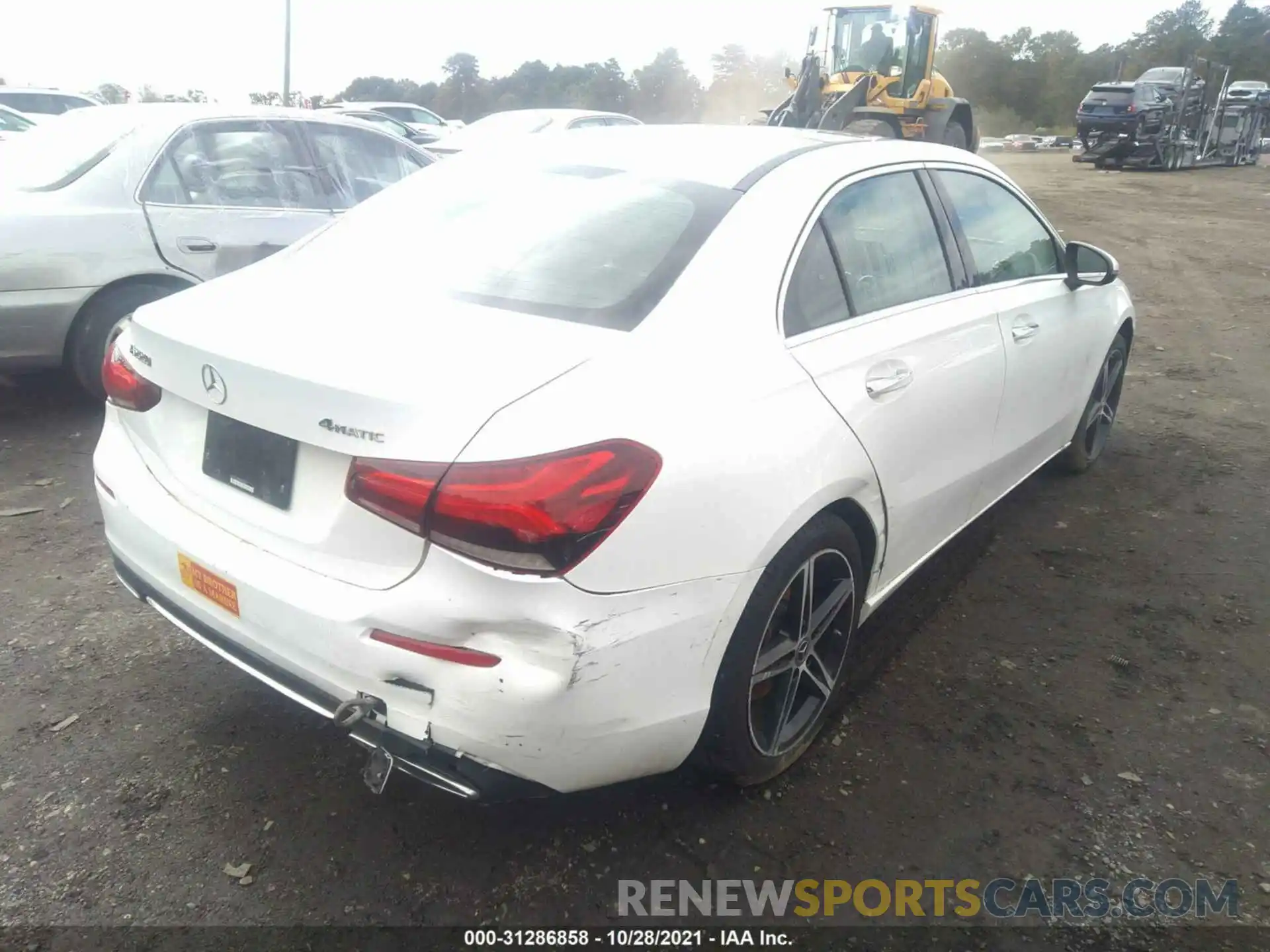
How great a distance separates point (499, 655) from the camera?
1860 mm

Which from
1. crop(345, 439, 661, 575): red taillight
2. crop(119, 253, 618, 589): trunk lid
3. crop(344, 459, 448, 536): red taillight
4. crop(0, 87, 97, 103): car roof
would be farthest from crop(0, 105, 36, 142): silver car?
crop(345, 439, 661, 575): red taillight

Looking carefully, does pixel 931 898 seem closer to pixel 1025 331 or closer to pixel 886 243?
pixel 886 243

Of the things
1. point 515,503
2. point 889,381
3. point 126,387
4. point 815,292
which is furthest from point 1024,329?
point 126,387

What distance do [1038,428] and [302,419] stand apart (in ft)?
9.89

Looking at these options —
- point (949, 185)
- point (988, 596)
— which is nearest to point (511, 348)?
point (949, 185)

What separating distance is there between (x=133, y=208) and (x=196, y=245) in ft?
1.10

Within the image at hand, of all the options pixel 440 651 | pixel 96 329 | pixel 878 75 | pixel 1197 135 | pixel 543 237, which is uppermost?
pixel 1197 135

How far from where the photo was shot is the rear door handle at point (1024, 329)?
349cm

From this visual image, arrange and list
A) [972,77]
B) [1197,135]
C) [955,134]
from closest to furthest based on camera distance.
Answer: [955,134] → [1197,135] → [972,77]

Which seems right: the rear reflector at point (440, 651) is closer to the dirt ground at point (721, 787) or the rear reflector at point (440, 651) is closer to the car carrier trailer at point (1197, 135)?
the dirt ground at point (721, 787)

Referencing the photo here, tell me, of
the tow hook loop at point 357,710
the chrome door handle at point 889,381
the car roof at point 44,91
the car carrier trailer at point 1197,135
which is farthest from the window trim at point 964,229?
the car carrier trailer at point 1197,135

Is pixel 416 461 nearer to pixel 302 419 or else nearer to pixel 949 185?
pixel 302 419

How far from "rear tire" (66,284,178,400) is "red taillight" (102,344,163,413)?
8.60 ft

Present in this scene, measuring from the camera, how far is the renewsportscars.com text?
7.38 feet
